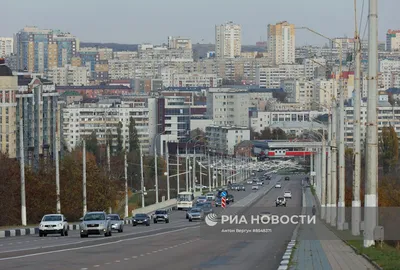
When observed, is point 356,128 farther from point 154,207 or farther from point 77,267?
point 154,207

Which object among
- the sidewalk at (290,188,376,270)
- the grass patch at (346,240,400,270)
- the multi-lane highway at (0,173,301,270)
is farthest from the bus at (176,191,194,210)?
the grass patch at (346,240,400,270)

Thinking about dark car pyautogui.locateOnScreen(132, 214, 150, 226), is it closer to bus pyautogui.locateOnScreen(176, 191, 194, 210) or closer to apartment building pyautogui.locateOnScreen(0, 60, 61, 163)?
bus pyautogui.locateOnScreen(176, 191, 194, 210)

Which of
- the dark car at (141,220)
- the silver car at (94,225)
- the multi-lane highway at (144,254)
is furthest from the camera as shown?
the dark car at (141,220)

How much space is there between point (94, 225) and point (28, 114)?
384 ft

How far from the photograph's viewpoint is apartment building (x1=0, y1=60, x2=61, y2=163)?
489 feet

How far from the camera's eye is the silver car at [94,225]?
46.9 metres

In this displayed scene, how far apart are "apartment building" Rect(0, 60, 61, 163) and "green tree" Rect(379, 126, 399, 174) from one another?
36277mm

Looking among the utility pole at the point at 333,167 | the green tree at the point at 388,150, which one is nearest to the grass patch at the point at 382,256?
the utility pole at the point at 333,167

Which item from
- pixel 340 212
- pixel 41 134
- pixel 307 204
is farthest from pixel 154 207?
pixel 41 134

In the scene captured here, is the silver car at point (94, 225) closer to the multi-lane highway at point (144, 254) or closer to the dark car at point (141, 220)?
the multi-lane highway at point (144, 254)

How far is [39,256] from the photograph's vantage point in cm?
3152

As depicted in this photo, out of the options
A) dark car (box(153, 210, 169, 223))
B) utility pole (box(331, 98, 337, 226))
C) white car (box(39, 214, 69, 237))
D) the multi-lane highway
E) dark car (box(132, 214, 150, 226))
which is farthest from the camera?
dark car (box(153, 210, 169, 223))

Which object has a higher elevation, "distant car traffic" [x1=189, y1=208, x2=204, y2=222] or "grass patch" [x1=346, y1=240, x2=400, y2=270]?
"grass patch" [x1=346, y1=240, x2=400, y2=270]

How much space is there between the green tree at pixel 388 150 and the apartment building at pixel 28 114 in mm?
36277
